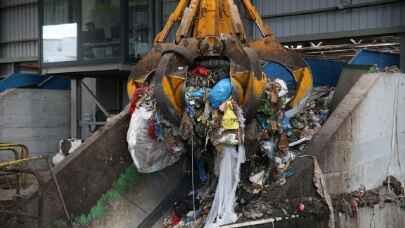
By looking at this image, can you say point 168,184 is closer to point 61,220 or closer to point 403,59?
point 61,220

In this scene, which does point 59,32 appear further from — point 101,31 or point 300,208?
point 300,208

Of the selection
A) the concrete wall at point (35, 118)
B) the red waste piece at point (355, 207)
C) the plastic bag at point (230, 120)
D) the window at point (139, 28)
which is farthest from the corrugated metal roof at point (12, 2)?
the plastic bag at point (230, 120)

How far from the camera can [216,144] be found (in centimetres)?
732

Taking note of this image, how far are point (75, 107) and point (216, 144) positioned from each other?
11533 millimetres

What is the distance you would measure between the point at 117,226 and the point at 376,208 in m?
3.56

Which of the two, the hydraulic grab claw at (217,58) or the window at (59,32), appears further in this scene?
the window at (59,32)

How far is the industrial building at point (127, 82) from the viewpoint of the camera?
851 centimetres

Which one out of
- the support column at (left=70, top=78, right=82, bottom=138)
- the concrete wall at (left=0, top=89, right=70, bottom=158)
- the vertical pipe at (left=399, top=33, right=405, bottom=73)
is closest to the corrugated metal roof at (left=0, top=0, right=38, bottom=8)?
the concrete wall at (left=0, top=89, right=70, bottom=158)

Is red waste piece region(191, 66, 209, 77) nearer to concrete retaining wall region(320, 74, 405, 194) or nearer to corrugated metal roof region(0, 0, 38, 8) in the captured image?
concrete retaining wall region(320, 74, 405, 194)

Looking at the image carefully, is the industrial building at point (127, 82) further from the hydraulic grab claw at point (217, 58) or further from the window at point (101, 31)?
the hydraulic grab claw at point (217, 58)

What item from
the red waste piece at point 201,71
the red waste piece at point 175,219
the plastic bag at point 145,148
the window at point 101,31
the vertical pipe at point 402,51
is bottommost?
the red waste piece at point 175,219

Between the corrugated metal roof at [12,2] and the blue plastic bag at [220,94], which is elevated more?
the corrugated metal roof at [12,2]

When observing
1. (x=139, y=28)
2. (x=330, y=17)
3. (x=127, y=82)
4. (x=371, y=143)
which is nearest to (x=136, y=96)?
(x=127, y=82)

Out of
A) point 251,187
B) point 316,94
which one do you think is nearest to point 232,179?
point 251,187
